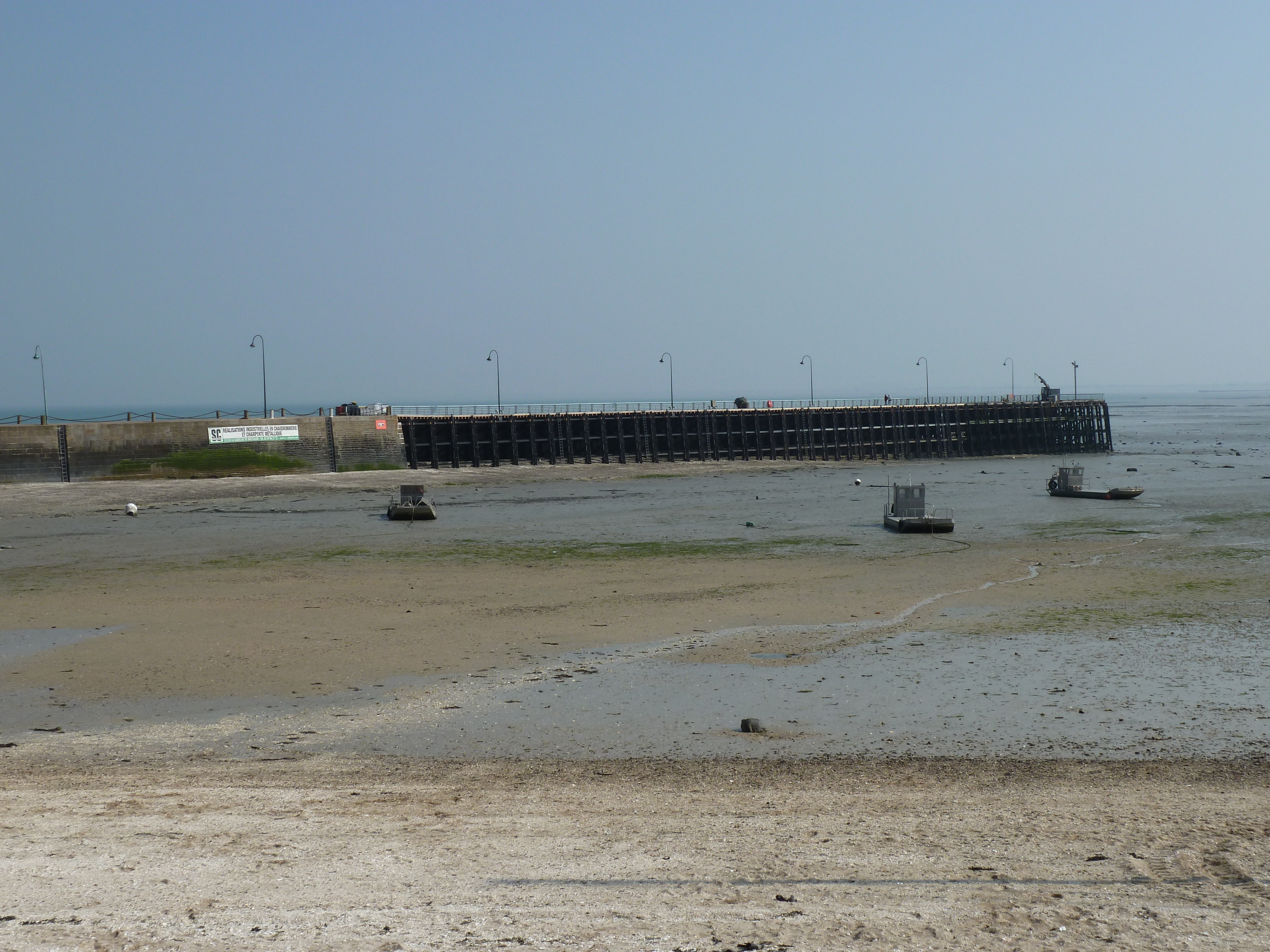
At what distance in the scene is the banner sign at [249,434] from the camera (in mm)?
75438

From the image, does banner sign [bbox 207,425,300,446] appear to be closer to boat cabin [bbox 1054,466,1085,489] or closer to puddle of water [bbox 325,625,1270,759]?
boat cabin [bbox 1054,466,1085,489]

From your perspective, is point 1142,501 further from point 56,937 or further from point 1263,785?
point 56,937

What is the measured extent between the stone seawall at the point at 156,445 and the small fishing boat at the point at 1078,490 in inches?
1842

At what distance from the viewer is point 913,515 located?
46906mm

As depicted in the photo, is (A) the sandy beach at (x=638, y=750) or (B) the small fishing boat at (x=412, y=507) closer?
(A) the sandy beach at (x=638, y=750)

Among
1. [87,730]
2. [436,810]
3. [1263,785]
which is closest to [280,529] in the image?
[87,730]

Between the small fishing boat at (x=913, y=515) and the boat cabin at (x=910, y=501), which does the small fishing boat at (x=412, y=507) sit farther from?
the boat cabin at (x=910, y=501)

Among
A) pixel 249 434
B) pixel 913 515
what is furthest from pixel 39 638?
pixel 249 434

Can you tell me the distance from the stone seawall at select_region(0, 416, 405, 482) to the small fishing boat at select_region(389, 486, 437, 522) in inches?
1029

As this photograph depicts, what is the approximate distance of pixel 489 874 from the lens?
9883 mm

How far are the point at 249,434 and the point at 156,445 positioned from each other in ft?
19.5

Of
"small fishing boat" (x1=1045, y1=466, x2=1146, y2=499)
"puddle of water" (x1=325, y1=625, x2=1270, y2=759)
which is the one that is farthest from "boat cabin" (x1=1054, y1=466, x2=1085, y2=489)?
"puddle of water" (x1=325, y1=625, x2=1270, y2=759)

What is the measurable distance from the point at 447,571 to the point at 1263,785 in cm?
2567

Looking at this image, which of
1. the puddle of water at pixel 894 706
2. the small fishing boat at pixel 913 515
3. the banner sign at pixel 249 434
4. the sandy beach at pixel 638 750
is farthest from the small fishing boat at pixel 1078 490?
the banner sign at pixel 249 434
